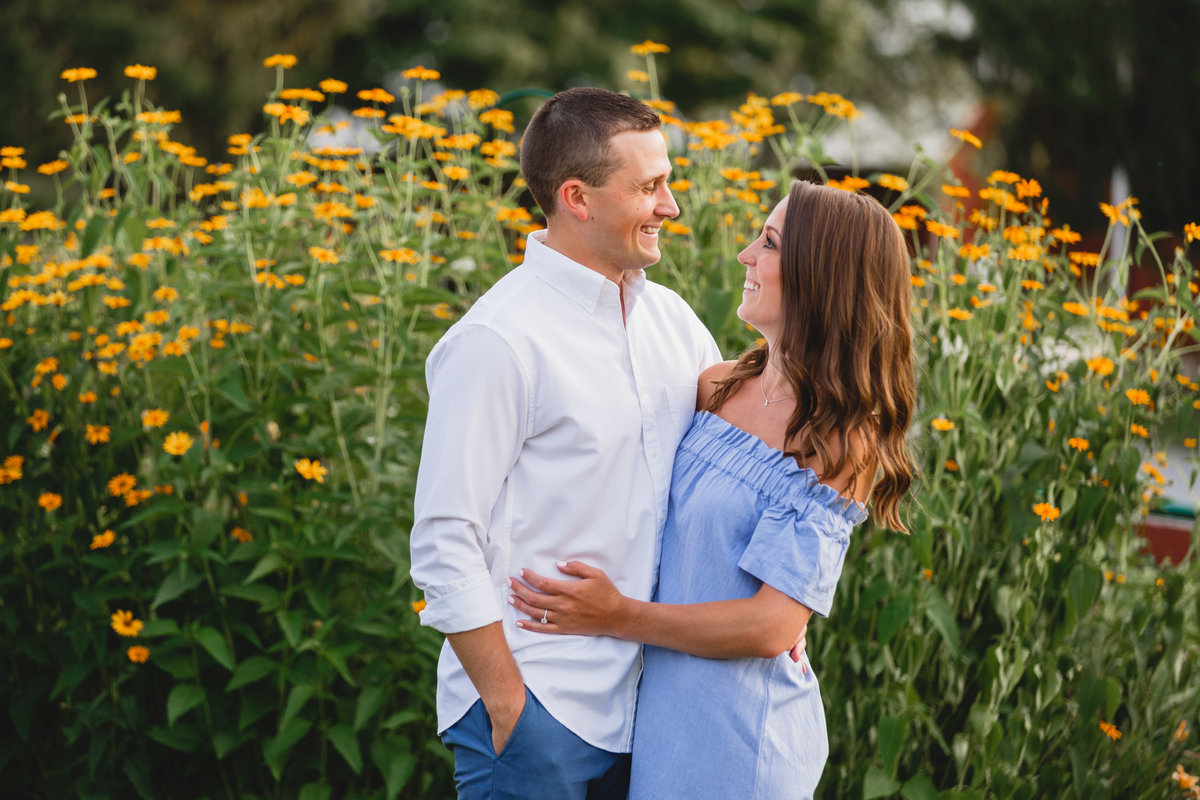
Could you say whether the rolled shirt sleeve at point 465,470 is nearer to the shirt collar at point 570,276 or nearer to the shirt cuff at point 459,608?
the shirt cuff at point 459,608

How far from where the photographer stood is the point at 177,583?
2227mm

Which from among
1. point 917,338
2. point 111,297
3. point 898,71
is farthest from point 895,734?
point 898,71

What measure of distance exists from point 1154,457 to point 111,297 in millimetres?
2340

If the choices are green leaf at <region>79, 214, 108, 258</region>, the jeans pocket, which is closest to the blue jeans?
the jeans pocket

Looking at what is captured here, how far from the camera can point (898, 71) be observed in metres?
18.4

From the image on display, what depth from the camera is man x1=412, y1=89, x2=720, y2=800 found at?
4.86 ft

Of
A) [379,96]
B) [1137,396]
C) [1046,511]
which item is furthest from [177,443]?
[1137,396]

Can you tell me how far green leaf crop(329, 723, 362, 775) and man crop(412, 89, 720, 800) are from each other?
0.67 metres

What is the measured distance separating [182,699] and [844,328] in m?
1.49

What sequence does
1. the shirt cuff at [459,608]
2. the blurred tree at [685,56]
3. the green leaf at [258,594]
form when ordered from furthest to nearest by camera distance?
the blurred tree at [685,56] → the green leaf at [258,594] → the shirt cuff at [459,608]

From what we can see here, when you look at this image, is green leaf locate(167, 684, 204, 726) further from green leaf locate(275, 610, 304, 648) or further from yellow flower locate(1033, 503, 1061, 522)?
yellow flower locate(1033, 503, 1061, 522)

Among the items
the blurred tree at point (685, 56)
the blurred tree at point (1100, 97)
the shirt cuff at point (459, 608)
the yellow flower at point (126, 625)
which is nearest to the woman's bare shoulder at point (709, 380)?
the shirt cuff at point (459, 608)

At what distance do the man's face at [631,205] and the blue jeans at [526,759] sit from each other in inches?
24.6

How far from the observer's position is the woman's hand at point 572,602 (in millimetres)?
1503
